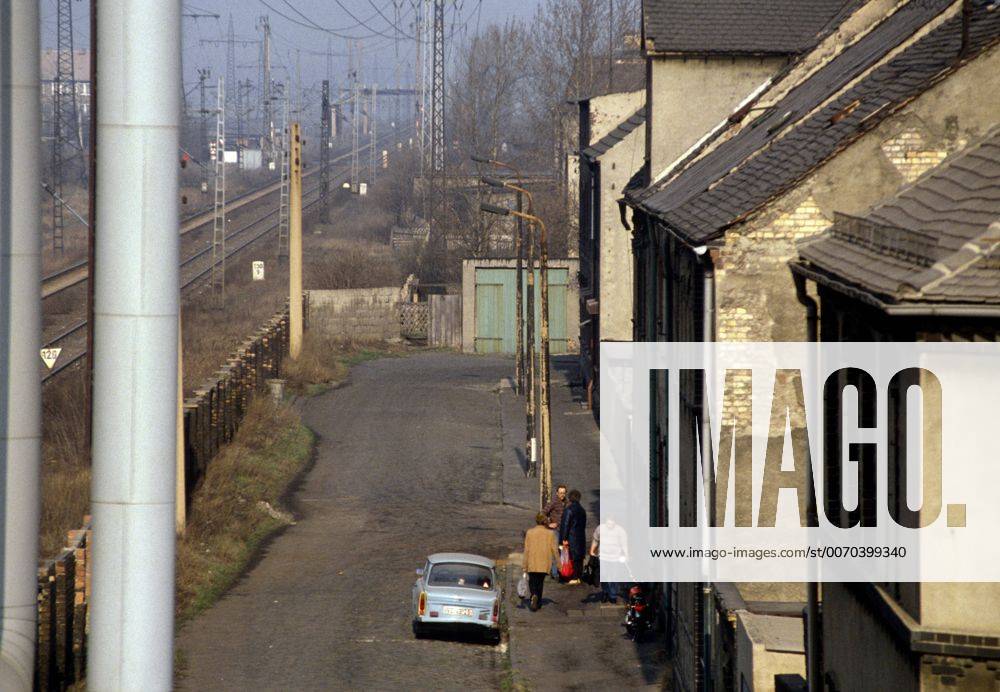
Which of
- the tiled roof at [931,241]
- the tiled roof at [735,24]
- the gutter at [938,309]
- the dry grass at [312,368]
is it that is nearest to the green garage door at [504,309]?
the dry grass at [312,368]

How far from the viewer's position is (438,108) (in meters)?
73.9

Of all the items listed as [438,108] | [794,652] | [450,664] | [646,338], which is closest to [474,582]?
[450,664]

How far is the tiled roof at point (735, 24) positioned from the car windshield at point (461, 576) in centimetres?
822

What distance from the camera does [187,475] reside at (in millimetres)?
24500

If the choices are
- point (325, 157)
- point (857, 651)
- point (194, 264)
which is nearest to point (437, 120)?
point (325, 157)

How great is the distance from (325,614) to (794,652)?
988 centimetres

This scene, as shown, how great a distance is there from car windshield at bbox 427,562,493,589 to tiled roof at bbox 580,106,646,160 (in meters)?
18.6

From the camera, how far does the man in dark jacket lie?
2092cm

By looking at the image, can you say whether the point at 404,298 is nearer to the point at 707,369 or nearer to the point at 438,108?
the point at 438,108

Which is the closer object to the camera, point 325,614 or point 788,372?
point 788,372

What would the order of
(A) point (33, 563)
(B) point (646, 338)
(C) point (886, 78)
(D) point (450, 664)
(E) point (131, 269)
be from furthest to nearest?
(B) point (646, 338) < (D) point (450, 664) < (C) point (886, 78) < (A) point (33, 563) < (E) point (131, 269)

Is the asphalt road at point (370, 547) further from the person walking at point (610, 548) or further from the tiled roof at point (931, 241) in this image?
the tiled roof at point (931, 241)

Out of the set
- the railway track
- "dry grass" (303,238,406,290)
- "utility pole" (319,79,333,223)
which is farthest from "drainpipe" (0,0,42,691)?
"utility pole" (319,79,333,223)

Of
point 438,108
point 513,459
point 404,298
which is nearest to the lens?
point 513,459
